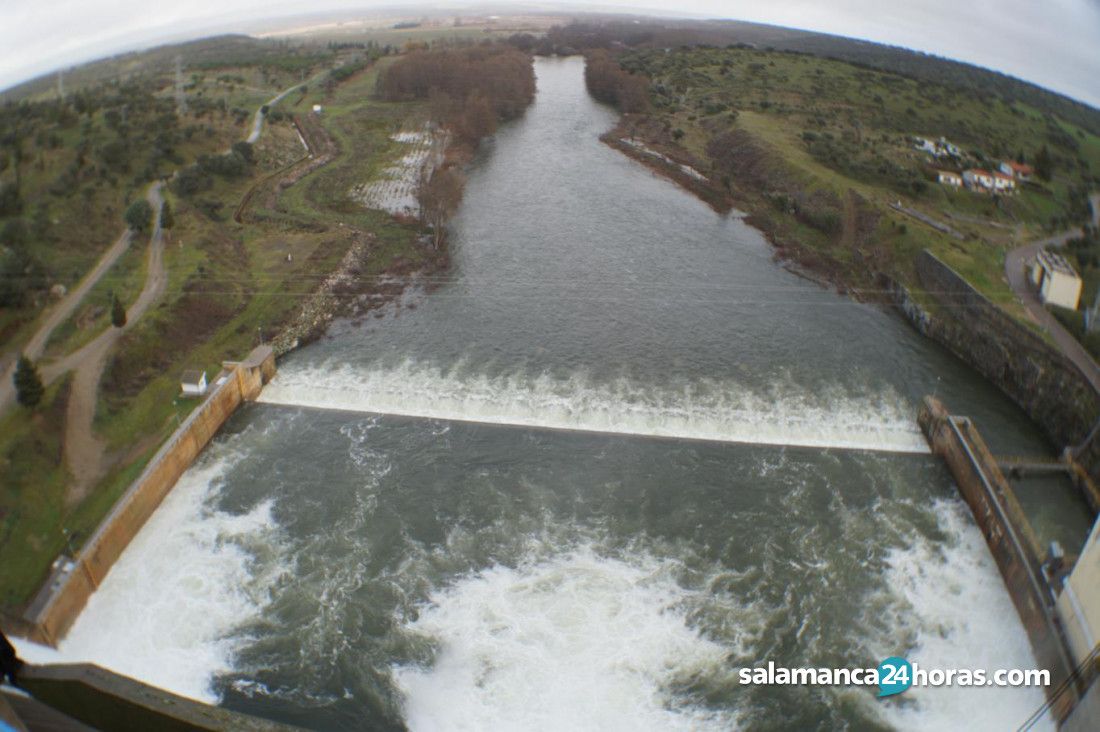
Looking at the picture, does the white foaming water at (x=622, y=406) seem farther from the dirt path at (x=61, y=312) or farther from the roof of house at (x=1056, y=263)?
the roof of house at (x=1056, y=263)

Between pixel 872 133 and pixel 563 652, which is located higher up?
pixel 872 133

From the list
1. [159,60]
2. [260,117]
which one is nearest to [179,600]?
[260,117]

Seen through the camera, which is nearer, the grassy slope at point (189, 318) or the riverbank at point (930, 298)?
the grassy slope at point (189, 318)

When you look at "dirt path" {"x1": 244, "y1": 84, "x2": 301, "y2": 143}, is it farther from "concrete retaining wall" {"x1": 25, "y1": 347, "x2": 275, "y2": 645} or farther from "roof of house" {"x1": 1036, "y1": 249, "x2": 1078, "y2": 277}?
"roof of house" {"x1": 1036, "y1": 249, "x2": 1078, "y2": 277}

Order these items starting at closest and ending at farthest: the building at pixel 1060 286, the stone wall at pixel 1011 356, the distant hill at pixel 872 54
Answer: the stone wall at pixel 1011 356 < the building at pixel 1060 286 < the distant hill at pixel 872 54

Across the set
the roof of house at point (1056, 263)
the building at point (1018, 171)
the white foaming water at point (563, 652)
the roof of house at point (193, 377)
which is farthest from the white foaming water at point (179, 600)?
the building at point (1018, 171)

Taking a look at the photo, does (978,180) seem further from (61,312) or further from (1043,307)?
(61,312)
